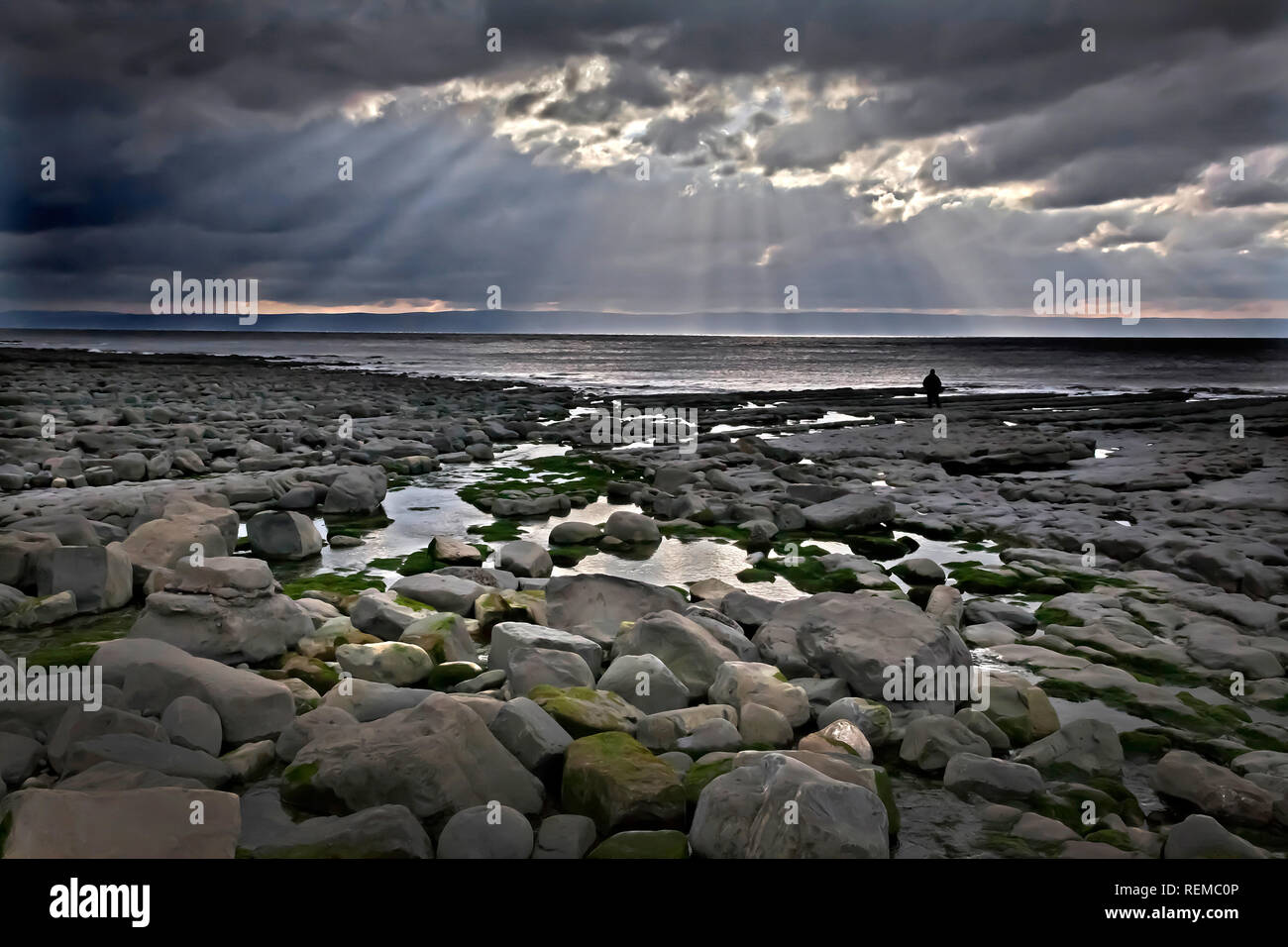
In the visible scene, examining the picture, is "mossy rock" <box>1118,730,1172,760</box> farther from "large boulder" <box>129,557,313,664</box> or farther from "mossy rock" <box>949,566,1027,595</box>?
"large boulder" <box>129,557,313,664</box>

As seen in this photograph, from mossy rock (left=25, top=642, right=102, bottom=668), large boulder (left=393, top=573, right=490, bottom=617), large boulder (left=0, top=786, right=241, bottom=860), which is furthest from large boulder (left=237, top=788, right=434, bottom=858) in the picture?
large boulder (left=393, top=573, right=490, bottom=617)

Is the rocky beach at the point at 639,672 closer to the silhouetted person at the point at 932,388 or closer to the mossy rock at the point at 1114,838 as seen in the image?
the mossy rock at the point at 1114,838

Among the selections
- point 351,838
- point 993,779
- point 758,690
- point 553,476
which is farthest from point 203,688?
point 553,476

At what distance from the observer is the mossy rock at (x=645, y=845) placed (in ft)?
11.7

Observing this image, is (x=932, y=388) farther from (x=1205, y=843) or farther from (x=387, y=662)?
(x=1205, y=843)

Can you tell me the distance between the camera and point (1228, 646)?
6180mm

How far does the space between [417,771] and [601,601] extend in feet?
9.36

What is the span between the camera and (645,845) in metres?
3.62

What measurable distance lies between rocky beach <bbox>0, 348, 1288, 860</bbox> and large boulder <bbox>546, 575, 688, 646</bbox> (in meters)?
0.02

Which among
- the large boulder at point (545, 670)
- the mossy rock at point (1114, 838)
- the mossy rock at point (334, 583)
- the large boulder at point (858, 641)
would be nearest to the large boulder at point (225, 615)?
the mossy rock at point (334, 583)

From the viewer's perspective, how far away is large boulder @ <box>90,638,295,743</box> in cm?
463

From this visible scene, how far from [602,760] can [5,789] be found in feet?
9.46
